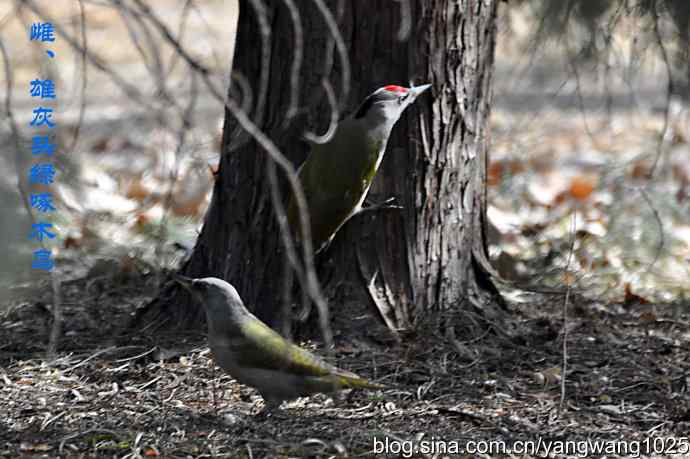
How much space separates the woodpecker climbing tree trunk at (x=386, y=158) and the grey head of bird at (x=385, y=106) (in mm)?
143

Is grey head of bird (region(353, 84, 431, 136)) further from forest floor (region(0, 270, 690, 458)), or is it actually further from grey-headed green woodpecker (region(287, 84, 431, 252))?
forest floor (region(0, 270, 690, 458))

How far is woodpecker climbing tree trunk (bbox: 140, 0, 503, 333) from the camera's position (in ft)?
13.6

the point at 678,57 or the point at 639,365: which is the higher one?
the point at 678,57

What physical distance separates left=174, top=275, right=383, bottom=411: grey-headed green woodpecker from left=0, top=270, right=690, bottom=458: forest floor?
0.15 m

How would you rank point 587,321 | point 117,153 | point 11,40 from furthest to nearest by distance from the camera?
1. point 11,40
2. point 117,153
3. point 587,321

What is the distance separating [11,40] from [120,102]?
2560mm

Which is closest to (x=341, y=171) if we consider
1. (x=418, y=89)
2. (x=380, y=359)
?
(x=418, y=89)

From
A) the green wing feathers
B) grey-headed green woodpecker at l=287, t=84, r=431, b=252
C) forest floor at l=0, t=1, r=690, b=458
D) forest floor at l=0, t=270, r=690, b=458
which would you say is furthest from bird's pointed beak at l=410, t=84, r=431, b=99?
the green wing feathers

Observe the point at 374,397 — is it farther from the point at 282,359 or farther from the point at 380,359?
the point at 282,359

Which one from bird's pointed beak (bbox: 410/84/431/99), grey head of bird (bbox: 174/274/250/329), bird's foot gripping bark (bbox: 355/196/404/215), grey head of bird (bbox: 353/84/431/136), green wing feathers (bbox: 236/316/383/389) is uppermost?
bird's pointed beak (bbox: 410/84/431/99)

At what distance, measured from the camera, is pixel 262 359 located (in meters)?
3.58

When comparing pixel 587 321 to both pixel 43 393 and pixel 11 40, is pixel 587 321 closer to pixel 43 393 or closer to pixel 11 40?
pixel 43 393

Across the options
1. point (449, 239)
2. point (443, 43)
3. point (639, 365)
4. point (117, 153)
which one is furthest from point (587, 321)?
point (117, 153)

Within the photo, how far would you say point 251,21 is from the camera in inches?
166
